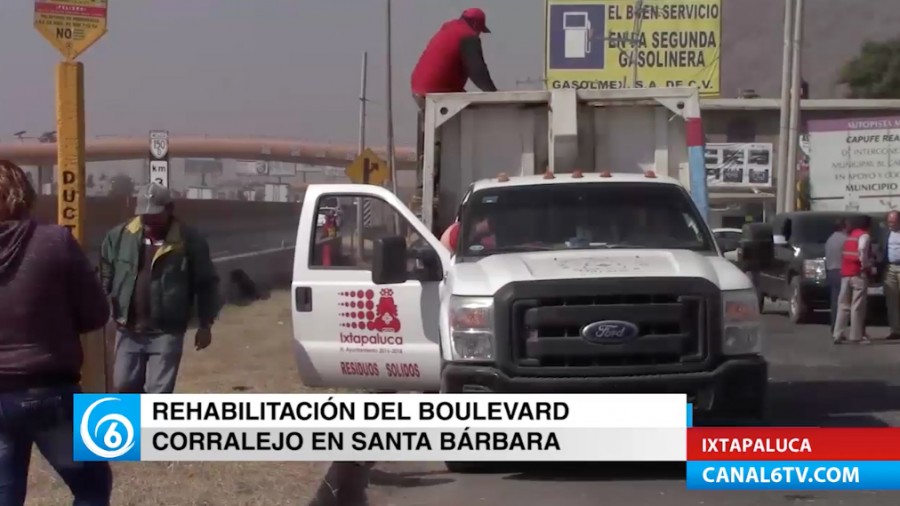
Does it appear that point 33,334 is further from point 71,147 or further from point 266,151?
point 266,151

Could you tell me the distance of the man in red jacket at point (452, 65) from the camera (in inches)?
463

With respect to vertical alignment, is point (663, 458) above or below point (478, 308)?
below

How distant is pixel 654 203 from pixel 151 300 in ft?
12.2

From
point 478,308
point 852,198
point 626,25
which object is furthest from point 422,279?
point 626,25

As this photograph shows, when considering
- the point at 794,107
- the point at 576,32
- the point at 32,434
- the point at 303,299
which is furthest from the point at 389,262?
the point at 576,32

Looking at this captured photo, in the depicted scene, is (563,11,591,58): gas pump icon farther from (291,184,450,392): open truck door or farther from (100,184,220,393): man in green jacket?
(100,184,220,393): man in green jacket

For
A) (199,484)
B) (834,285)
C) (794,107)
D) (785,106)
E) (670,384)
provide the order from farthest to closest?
(785,106) < (794,107) < (834,285) < (670,384) < (199,484)

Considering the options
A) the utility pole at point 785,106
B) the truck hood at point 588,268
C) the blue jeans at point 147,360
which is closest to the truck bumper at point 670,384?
the truck hood at point 588,268

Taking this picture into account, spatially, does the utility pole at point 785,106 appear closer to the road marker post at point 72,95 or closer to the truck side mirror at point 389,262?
the truck side mirror at point 389,262

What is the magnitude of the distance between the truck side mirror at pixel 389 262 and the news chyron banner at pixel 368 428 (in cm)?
193

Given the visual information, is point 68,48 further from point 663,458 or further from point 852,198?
point 852,198

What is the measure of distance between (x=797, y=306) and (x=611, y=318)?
1276cm

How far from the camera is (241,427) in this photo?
639 cm

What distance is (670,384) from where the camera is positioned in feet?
25.5
